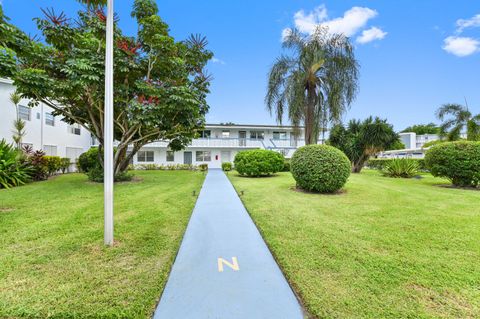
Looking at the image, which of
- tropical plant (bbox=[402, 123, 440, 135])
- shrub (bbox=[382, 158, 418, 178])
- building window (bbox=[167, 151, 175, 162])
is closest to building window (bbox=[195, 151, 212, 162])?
building window (bbox=[167, 151, 175, 162])

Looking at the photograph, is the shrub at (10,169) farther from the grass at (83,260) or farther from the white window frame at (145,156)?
the white window frame at (145,156)

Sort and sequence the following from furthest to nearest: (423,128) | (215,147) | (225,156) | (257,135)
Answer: (423,128) → (257,135) → (225,156) → (215,147)

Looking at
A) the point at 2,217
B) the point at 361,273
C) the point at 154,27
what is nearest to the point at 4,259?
the point at 2,217

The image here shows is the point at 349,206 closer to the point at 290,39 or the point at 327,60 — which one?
the point at 327,60

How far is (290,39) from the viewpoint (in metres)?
12.7

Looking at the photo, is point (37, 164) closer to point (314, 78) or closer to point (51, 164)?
point (51, 164)

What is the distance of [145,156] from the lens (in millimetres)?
25422

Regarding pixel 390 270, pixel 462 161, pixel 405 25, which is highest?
pixel 405 25

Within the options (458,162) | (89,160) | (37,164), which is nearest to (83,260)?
(37,164)

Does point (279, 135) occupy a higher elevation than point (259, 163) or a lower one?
higher

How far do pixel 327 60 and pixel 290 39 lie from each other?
7.87 feet

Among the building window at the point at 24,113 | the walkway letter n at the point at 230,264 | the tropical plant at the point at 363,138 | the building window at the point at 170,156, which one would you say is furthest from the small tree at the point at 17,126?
the tropical plant at the point at 363,138

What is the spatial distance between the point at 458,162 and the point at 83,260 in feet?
44.0

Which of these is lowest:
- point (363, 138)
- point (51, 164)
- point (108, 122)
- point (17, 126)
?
point (51, 164)
